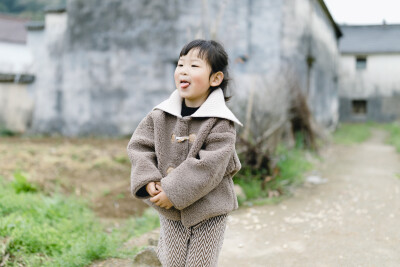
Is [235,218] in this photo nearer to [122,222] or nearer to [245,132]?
[122,222]

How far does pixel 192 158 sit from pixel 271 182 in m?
4.07

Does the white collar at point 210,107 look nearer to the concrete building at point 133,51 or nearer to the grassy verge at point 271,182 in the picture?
the grassy verge at point 271,182

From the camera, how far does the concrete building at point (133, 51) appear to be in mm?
9188

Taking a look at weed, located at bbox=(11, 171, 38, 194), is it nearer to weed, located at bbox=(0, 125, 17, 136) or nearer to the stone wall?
weed, located at bbox=(0, 125, 17, 136)

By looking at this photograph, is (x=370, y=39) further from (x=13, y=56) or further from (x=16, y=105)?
(x=13, y=56)

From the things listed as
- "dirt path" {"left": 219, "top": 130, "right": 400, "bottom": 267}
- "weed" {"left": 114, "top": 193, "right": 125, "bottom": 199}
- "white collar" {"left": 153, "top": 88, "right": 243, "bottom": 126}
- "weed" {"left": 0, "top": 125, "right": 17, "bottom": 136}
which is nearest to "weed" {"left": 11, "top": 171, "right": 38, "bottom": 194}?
"weed" {"left": 114, "top": 193, "right": 125, "bottom": 199}

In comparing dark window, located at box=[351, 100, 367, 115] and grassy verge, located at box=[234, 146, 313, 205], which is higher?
dark window, located at box=[351, 100, 367, 115]

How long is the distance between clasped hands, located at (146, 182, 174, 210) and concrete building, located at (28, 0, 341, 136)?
21.5ft

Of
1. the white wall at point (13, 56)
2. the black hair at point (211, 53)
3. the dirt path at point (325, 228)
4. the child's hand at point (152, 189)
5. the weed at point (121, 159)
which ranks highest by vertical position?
the white wall at point (13, 56)

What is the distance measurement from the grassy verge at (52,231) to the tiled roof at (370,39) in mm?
20329

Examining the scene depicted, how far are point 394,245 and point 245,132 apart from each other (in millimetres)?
2891

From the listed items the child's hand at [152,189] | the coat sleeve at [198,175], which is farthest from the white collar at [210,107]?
the child's hand at [152,189]

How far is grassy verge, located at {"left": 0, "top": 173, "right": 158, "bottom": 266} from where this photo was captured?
3.31 meters

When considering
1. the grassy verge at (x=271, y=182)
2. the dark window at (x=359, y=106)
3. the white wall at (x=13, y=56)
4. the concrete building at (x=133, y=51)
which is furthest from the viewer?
the white wall at (x=13, y=56)
